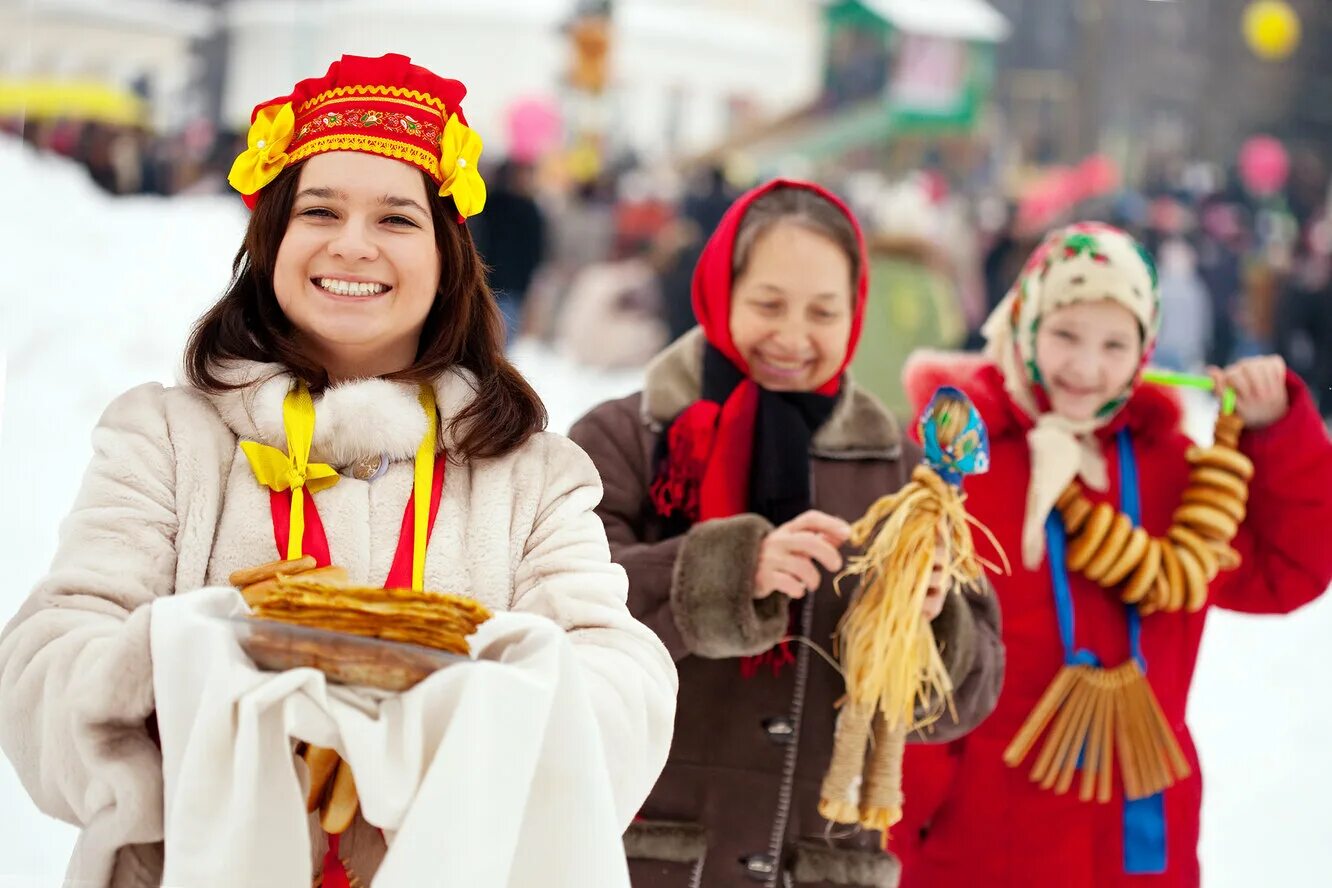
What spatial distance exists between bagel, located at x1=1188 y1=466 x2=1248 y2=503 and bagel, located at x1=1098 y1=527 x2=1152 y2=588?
132 millimetres

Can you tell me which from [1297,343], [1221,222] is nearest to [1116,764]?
[1297,343]

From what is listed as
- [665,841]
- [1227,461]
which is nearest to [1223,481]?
[1227,461]

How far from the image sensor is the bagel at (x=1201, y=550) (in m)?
2.28

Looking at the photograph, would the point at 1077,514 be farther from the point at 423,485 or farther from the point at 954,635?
the point at 423,485

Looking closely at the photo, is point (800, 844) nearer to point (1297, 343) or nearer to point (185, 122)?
point (1297, 343)

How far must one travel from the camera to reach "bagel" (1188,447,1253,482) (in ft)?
7.60

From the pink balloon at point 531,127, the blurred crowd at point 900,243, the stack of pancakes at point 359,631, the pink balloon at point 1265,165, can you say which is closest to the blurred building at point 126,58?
the blurred crowd at point 900,243

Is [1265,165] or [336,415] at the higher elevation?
[1265,165]

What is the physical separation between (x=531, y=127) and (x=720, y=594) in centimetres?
1202

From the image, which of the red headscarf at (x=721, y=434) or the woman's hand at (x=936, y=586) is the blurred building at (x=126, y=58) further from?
the woman's hand at (x=936, y=586)

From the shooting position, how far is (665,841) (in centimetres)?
196

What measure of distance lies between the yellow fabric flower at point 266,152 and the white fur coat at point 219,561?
18cm

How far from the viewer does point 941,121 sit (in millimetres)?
16406

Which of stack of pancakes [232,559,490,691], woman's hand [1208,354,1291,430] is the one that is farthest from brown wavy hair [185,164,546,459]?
woman's hand [1208,354,1291,430]
